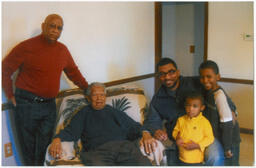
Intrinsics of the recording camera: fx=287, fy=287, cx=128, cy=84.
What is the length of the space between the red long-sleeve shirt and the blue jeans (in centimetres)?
128

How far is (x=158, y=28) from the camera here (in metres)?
3.99

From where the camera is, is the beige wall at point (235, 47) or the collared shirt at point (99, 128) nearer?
the collared shirt at point (99, 128)

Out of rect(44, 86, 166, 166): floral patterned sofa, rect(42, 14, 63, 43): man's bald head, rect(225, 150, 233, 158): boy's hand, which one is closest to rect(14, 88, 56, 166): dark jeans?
rect(44, 86, 166, 166): floral patterned sofa

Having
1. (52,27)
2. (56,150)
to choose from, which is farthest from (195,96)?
(52,27)

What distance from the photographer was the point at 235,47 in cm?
354

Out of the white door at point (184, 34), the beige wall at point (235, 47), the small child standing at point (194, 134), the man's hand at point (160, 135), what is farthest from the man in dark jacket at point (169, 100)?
the white door at point (184, 34)

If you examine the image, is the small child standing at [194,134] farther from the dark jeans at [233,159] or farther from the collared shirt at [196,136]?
the dark jeans at [233,159]

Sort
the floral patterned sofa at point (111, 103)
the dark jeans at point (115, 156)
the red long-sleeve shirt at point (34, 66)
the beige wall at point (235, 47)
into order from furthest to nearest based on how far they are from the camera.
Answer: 1. the beige wall at point (235, 47)
2. the floral patterned sofa at point (111, 103)
3. the red long-sleeve shirt at point (34, 66)
4. the dark jeans at point (115, 156)

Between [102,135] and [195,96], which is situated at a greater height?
[195,96]

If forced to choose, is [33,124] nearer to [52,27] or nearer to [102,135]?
[102,135]

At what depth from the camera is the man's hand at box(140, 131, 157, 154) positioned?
79.0 inches

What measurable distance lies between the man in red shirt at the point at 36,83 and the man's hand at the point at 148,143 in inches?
31.1

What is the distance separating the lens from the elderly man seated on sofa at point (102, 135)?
6.44 feet

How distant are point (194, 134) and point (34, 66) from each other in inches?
51.0
